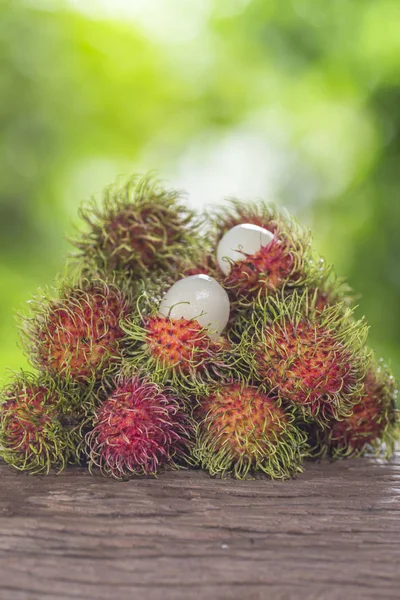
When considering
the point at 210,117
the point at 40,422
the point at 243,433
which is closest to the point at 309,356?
the point at 243,433

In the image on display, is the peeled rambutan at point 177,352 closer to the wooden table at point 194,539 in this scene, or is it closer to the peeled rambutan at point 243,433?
the peeled rambutan at point 243,433

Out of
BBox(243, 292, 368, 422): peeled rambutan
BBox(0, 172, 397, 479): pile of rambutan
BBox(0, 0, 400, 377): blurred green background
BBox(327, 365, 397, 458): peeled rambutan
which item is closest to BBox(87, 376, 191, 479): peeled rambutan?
BBox(0, 172, 397, 479): pile of rambutan

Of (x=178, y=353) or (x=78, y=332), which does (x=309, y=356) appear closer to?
(x=178, y=353)

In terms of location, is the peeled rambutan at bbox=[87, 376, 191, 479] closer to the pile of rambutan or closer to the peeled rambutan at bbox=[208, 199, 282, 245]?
the pile of rambutan

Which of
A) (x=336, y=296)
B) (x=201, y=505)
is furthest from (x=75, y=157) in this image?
(x=201, y=505)

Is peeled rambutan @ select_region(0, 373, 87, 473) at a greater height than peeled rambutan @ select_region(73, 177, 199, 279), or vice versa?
peeled rambutan @ select_region(73, 177, 199, 279)

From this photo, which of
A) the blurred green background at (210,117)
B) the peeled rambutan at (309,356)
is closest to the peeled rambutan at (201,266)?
the peeled rambutan at (309,356)
